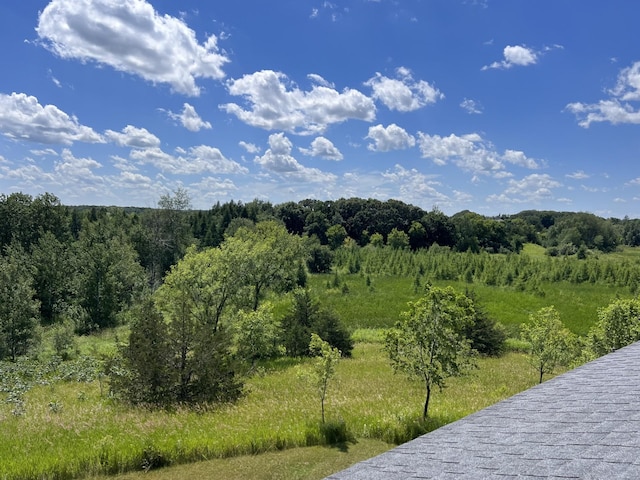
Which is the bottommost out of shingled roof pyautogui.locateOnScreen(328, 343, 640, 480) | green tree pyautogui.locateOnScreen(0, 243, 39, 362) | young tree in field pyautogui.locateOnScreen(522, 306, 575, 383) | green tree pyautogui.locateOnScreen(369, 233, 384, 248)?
green tree pyautogui.locateOnScreen(0, 243, 39, 362)

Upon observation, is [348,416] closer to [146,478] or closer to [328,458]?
[328,458]

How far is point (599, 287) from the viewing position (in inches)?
2196

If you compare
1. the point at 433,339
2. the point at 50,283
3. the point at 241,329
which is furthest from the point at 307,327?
the point at 50,283

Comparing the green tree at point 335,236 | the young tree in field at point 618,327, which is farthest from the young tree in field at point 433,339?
the green tree at point 335,236

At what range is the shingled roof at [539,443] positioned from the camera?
11.9 ft

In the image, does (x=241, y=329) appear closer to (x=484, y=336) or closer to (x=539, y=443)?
(x=484, y=336)

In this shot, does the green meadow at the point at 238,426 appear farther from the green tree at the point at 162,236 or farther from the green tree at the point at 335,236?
the green tree at the point at 335,236

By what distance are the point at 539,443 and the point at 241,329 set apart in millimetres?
20328

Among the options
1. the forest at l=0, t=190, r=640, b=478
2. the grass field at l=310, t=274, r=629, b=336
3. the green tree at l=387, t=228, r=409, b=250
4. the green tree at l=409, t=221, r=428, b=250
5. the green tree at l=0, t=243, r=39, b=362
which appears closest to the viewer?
the forest at l=0, t=190, r=640, b=478

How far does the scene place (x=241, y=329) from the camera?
2339 cm

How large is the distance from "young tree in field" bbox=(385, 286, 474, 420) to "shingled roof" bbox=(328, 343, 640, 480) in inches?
256

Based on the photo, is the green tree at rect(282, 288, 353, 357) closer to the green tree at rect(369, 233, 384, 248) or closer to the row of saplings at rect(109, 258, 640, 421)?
the row of saplings at rect(109, 258, 640, 421)

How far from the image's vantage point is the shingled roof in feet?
11.9

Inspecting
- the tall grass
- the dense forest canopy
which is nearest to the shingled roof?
the tall grass
